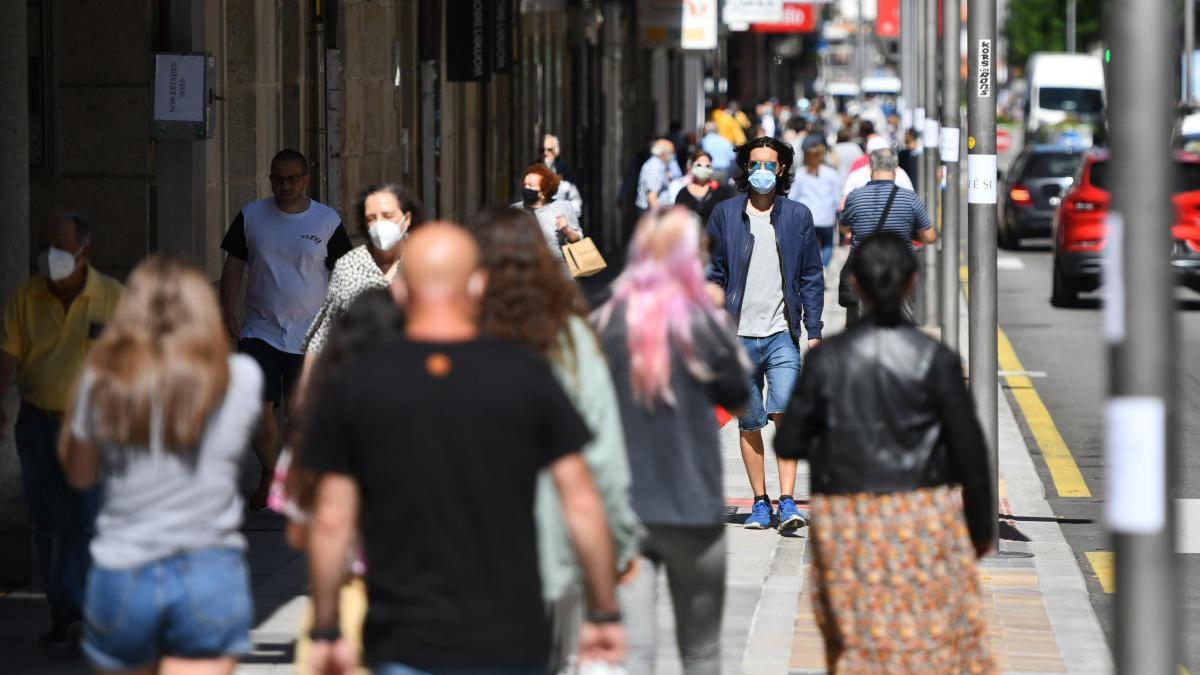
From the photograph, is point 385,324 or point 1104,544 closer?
point 385,324

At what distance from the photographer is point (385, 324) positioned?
516 centimetres

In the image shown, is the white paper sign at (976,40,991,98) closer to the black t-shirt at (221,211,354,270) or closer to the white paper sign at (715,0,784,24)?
the black t-shirt at (221,211,354,270)

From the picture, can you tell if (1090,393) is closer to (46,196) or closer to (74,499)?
(46,196)

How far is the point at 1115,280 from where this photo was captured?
4051mm

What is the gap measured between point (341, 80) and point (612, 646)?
11.4m

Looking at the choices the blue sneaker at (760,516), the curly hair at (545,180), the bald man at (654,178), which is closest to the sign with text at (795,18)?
the bald man at (654,178)

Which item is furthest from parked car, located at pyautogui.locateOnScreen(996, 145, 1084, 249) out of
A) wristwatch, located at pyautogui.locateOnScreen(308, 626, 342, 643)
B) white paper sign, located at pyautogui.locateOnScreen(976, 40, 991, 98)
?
wristwatch, located at pyautogui.locateOnScreen(308, 626, 342, 643)

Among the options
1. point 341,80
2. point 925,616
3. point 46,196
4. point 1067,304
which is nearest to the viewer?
point 925,616

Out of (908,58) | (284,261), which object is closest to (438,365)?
(284,261)

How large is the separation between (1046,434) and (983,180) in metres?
5.01

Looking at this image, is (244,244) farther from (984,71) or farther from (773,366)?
(984,71)

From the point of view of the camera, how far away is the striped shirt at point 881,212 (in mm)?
13303

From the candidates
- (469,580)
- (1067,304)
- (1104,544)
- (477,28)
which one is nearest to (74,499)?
(469,580)

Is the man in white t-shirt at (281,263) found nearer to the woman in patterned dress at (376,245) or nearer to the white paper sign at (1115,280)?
the woman in patterned dress at (376,245)
